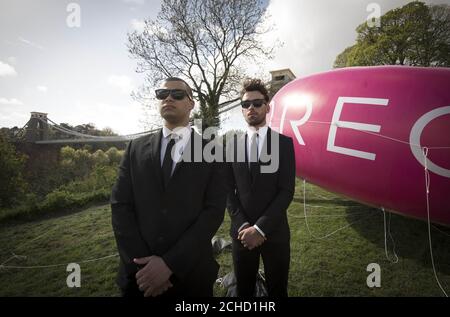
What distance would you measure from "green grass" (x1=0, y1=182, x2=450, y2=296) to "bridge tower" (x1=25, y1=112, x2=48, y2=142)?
1447 inches

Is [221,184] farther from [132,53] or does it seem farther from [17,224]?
[132,53]

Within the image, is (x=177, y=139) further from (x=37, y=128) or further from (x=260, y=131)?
(x=37, y=128)

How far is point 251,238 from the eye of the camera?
2477 millimetres

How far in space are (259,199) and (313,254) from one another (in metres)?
2.81

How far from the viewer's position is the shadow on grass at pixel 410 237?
457cm

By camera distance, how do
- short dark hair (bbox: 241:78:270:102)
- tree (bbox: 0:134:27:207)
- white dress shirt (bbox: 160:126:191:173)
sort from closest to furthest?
white dress shirt (bbox: 160:126:191:173) < short dark hair (bbox: 241:78:270:102) < tree (bbox: 0:134:27:207)

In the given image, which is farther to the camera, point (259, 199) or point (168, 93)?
point (259, 199)

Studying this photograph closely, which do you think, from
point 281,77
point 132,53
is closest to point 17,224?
point 132,53

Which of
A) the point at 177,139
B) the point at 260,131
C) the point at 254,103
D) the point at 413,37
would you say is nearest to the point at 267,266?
the point at 260,131

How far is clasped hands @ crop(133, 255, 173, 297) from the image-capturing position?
1831 millimetres

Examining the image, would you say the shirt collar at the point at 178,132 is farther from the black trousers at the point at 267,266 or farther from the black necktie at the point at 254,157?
the black trousers at the point at 267,266

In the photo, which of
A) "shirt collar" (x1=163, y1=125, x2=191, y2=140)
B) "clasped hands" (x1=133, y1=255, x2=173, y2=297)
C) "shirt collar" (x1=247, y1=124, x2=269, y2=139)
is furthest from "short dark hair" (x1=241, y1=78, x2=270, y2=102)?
"clasped hands" (x1=133, y1=255, x2=173, y2=297)

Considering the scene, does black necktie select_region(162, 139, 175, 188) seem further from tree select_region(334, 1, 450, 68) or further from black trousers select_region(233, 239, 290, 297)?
tree select_region(334, 1, 450, 68)

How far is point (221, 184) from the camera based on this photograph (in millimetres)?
2244
